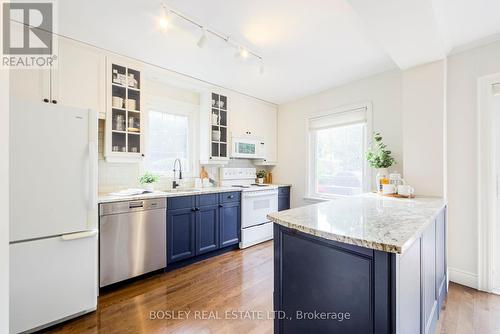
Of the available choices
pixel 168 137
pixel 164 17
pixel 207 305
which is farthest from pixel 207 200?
pixel 164 17

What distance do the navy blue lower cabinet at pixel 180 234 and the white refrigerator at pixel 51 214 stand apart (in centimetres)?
81

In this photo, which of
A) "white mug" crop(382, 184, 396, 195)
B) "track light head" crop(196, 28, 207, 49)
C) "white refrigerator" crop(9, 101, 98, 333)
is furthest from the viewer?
"white mug" crop(382, 184, 396, 195)

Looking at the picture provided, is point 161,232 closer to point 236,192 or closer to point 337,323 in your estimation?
point 236,192

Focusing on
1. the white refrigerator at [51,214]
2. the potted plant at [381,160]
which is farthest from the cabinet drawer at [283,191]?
the white refrigerator at [51,214]

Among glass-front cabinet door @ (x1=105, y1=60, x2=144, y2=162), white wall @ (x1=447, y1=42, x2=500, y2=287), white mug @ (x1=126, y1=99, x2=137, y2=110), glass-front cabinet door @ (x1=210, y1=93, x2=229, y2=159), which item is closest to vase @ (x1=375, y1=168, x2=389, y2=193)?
white wall @ (x1=447, y1=42, x2=500, y2=287)

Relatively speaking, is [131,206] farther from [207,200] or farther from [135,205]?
[207,200]

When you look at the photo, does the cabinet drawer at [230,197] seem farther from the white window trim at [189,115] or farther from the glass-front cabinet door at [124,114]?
the glass-front cabinet door at [124,114]

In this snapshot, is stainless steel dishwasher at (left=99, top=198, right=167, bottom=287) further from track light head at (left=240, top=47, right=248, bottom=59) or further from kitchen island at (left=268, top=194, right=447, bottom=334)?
track light head at (left=240, top=47, right=248, bottom=59)

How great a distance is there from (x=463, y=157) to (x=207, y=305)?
2.92 m

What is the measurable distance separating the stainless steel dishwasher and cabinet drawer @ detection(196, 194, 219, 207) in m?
0.48

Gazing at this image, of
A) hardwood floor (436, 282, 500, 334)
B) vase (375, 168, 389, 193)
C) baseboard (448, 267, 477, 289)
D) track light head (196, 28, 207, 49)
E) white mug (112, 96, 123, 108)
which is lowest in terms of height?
hardwood floor (436, 282, 500, 334)

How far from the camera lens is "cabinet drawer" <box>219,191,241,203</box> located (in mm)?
→ 3141

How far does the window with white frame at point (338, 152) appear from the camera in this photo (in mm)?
3326

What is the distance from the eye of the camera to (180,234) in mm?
2711
